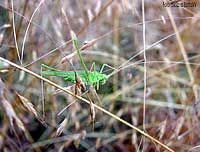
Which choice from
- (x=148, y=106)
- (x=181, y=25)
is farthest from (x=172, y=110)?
(x=181, y=25)

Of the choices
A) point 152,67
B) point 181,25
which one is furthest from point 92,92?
point 181,25

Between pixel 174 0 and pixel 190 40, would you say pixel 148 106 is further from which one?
pixel 174 0

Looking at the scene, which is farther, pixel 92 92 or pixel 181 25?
pixel 181 25

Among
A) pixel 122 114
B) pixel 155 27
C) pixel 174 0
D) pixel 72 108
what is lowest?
pixel 122 114

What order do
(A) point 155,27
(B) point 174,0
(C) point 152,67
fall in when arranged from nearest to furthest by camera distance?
1. (B) point 174,0
2. (C) point 152,67
3. (A) point 155,27

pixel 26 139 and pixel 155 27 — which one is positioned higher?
pixel 155 27

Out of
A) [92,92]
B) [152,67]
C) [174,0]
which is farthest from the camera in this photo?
[152,67]

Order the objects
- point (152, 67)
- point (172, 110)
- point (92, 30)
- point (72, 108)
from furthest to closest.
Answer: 1. point (92, 30)
2. point (152, 67)
3. point (172, 110)
4. point (72, 108)

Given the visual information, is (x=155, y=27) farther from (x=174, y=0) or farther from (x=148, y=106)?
(x=174, y=0)

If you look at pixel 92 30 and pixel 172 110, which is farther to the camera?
pixel 92 30
